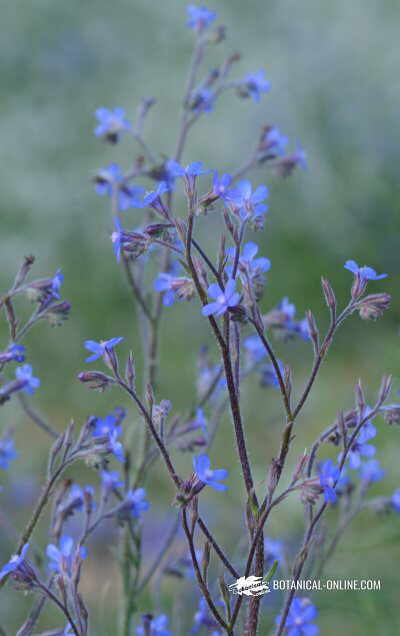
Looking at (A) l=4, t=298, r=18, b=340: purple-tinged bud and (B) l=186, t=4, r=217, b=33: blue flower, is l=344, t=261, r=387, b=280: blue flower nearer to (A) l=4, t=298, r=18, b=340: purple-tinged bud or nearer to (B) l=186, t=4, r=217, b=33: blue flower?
(A) l=4, t=298, r=18, b=340: purple-tinged bud

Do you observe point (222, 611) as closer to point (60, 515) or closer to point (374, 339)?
point (60, 515)

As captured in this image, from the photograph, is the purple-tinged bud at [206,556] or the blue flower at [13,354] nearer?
the purple-tinged bud at [206,556]

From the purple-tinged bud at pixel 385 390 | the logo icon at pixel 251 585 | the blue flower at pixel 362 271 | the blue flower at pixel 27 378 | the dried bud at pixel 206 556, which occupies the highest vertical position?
the blue flower at pixel 362 271

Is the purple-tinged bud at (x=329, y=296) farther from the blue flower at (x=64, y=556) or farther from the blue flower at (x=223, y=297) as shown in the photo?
the blue flower at (x=64, y=556)

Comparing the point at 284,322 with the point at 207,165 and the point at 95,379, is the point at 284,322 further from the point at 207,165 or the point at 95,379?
the point at 207,165

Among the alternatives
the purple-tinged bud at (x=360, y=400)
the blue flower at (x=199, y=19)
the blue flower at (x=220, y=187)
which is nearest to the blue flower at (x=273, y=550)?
the purple-tinged bud at (x=360, y=400)

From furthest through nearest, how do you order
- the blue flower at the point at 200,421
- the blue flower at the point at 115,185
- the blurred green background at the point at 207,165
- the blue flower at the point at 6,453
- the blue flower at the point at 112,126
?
1. the blurred green background at the point at 207,165
2. the blue flower at the point at 112,126
3. the blue flower at the point at 115,185
4. the blue flower at the point at 6,453
5. the blue flower at the point at 200,421

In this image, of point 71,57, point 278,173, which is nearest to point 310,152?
point 71,57
